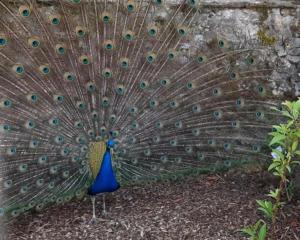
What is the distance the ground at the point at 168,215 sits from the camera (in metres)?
3.02

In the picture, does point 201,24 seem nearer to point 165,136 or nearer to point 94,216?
point 165,136

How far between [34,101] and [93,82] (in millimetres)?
446

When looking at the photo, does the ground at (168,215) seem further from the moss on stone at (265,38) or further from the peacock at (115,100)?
the moss on stone at (265,38)

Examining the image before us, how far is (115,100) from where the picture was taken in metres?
3.30

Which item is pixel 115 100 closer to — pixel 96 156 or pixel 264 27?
pixel 96 156

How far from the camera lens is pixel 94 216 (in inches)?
127

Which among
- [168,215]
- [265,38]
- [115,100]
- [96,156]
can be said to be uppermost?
[265,38]

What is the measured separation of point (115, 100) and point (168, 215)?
0.95 metres

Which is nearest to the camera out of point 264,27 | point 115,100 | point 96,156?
point 96,156

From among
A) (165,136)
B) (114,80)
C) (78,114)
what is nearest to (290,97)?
(165,136)

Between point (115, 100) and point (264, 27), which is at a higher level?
point (264, 27)

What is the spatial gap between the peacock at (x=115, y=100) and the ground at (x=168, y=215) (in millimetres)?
136

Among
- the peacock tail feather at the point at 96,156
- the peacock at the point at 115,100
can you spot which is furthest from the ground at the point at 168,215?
the peacock tail feather at the point at 96,156

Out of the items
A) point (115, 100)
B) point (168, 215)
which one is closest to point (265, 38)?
point (115, 100)
